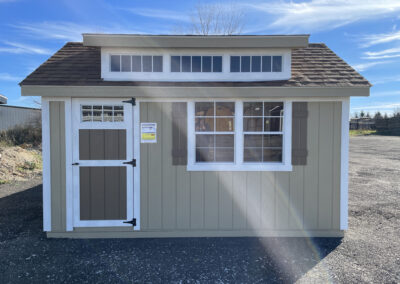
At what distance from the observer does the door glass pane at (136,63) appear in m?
4.11

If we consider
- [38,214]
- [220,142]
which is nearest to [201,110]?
[220,142]

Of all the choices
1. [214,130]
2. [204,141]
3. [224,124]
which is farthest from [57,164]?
[224,124]

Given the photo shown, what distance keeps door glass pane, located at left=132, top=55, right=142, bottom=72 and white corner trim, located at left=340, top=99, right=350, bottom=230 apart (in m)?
3.47

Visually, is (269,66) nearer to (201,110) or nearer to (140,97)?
(201,110)

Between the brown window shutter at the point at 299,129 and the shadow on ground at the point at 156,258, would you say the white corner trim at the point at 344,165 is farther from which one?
the brown window shutter at the point at 299,129

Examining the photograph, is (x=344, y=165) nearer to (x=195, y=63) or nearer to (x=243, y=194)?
(x=243, y=194)

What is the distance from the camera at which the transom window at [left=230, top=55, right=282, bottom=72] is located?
4.12 meters

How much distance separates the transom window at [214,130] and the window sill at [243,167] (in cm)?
26

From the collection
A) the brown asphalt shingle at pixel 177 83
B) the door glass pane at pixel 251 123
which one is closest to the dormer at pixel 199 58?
the brown asphalt shingle at pixel 177 83

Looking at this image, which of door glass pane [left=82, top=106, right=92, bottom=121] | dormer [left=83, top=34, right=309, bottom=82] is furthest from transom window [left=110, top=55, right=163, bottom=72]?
door glass pane [left=82, top=106, right=92, bottom=121]

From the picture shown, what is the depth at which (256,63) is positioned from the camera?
13.5 feet

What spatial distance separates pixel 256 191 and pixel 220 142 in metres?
1.10

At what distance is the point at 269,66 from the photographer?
13.5 feet

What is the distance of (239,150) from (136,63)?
2.32m
